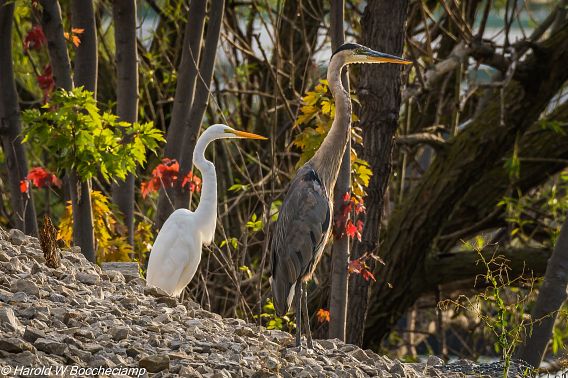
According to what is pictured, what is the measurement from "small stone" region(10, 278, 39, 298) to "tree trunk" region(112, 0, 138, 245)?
2620 millimetres

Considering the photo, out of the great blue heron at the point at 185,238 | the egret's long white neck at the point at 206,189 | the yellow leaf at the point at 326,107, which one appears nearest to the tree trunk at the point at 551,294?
the yellow leaf at the point at 326,107

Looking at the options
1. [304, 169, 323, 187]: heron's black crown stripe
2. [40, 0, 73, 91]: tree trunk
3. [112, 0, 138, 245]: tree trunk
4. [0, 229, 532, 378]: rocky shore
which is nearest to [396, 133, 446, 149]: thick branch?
[112, 0, 138, 245]: tree trunk

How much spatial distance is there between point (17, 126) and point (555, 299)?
3878mm

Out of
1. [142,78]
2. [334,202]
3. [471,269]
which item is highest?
[142,78]

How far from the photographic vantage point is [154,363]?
3.76 m

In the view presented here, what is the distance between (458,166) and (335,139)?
2396mm

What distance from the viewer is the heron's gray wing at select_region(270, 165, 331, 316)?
5.28 metres

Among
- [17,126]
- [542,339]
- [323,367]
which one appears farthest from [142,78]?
[323,367]

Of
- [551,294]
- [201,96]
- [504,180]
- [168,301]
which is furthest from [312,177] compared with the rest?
[504,180]

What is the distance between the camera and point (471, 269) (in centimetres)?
Result: 804

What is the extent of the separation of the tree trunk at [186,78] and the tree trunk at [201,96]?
44mm

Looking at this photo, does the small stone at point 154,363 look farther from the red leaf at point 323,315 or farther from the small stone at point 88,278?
the red leaf at point 323,315

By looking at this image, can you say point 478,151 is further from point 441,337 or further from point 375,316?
point 441,337

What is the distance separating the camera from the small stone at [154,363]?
12.3 feet
